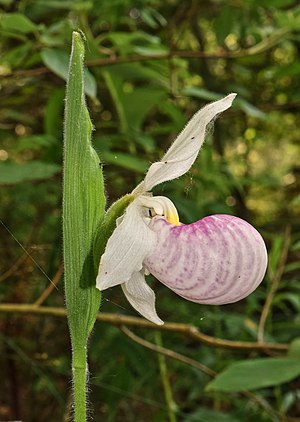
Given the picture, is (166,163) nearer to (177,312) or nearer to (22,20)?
(22,20)

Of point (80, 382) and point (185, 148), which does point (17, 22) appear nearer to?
point (185, 148)

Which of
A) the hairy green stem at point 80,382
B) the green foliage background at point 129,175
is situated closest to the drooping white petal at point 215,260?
the hairy green stem at point 80,382

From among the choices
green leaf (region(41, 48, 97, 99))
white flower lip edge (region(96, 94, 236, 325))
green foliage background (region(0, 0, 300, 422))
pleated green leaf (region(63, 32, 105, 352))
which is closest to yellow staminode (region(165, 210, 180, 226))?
white flower lip edge (region(96, 94, 236, 325))

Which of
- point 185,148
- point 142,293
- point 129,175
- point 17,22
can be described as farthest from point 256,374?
point 129,175

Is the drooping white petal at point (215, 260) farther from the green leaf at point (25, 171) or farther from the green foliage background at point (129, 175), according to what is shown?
the green leaf at point (25, 171)

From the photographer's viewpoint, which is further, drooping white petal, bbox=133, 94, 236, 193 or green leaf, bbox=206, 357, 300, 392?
green leaf, bbox=206, 357, 300, 392

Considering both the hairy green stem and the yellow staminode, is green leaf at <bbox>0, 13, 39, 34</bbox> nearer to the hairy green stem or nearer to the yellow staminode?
the yellow staminode

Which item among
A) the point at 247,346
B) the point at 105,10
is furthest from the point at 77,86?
the point at 105,10

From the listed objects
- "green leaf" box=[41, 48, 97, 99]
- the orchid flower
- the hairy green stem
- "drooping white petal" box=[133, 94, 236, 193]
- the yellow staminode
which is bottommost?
the hairy green stem
